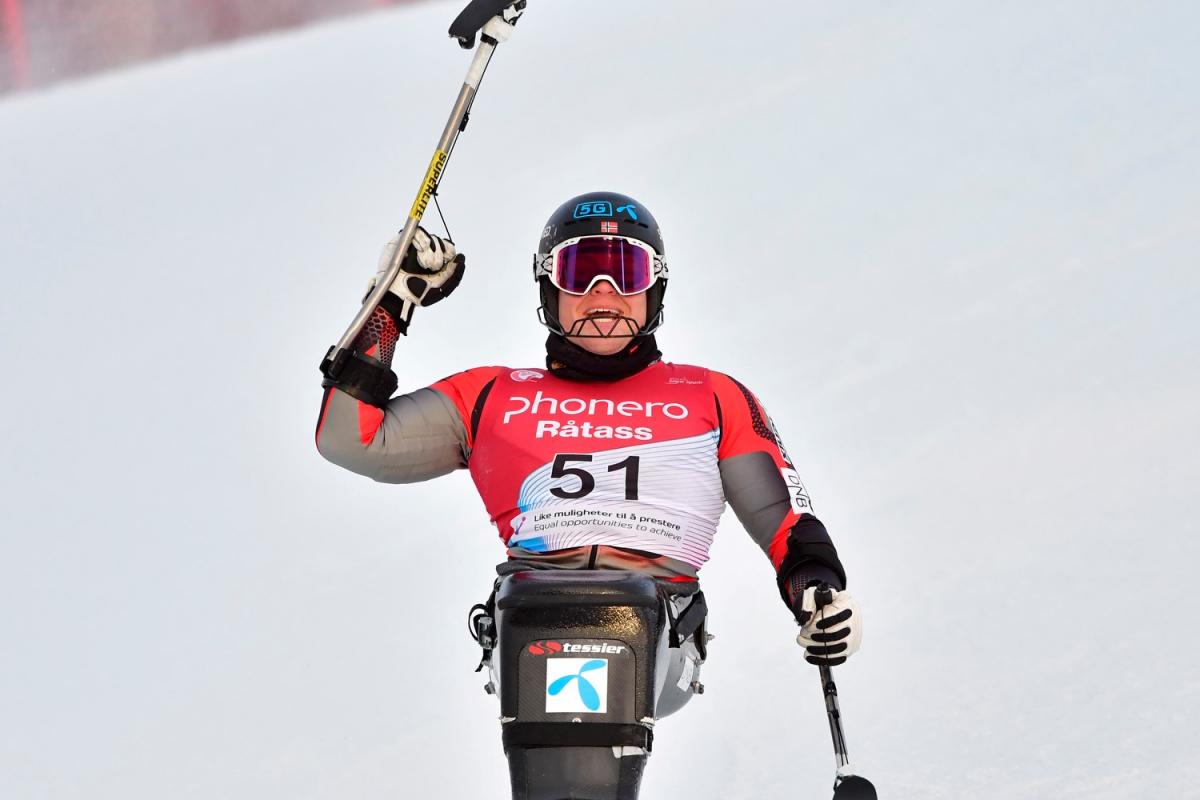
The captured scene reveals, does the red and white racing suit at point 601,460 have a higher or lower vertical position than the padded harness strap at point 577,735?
higher

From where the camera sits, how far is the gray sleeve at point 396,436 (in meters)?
4.41

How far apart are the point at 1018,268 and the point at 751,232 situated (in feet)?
4.27

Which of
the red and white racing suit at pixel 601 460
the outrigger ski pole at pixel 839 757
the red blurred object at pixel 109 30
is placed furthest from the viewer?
the red blurred object at pixel 109 30

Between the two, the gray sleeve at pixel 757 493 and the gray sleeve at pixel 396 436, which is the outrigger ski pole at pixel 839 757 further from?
the gray sleeve at pixel 396 436

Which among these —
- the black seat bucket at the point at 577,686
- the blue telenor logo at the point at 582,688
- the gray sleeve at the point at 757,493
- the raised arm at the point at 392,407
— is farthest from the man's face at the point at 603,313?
the blue telenor logo at the point at 582,688

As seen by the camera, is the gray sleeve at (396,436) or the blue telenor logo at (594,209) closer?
the gray sleeve at (396,436)

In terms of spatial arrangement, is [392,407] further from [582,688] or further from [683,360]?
[683,360]

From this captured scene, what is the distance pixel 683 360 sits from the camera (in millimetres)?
7422

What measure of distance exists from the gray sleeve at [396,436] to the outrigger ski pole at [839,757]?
1.17 meters

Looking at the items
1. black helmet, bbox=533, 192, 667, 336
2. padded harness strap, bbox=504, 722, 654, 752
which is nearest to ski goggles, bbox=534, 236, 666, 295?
black helmet, bbox=533, 192, 667, 336

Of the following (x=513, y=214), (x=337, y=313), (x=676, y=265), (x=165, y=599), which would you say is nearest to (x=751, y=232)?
(x=676, y=265)

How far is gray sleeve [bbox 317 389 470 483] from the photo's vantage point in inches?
174

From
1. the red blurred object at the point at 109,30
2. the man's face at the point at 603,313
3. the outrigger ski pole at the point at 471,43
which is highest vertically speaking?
the red blurred object at the point at 109,30

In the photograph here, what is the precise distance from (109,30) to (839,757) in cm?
694
